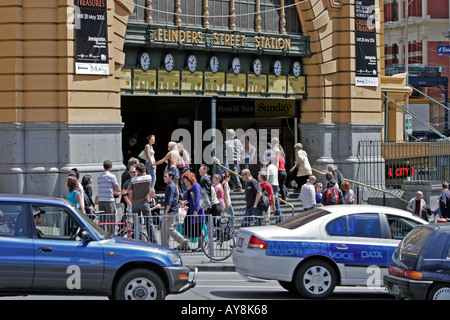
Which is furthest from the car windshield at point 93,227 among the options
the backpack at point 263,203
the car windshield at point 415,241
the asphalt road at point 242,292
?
the backpack at point 263,203

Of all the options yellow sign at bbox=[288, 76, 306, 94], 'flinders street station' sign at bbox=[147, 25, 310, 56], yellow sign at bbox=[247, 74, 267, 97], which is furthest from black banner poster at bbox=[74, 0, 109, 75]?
yellow sign at bbox=[288, 76, 306, 94]

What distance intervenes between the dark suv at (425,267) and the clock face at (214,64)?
14878 millimetres

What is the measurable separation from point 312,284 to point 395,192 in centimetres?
1514

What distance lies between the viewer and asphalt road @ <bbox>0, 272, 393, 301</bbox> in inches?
519

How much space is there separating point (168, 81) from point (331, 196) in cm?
647

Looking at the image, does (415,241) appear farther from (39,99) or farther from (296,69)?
(296,69)

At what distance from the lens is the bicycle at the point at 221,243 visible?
56.9 ft

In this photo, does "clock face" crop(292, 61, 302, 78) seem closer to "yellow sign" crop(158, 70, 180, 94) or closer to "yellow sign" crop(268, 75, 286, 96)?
"yellow sign" crop(268, 75, 286, 96)

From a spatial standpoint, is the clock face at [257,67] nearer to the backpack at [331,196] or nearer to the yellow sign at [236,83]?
the yellow sign at [236,83]

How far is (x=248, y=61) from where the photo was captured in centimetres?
2683

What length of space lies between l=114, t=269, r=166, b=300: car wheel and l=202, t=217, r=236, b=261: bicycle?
563 centimetres

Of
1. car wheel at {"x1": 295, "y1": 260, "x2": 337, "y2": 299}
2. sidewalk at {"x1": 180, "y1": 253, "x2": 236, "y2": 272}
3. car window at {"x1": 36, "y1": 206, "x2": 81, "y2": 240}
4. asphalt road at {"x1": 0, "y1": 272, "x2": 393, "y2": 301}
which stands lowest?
asphalt road at {"x1": 0, "y1": 272, "x2": 393, "y2": 301}
